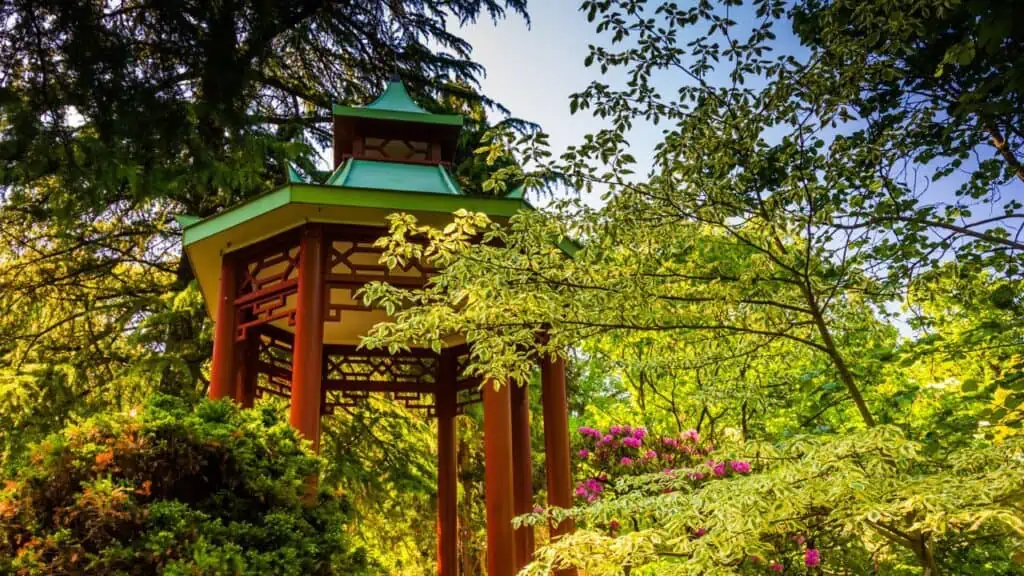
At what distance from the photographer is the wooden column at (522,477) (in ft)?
22.9

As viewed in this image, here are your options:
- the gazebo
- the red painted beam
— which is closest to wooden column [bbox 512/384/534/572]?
the gazebo

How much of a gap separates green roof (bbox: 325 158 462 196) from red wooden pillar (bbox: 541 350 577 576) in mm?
2029

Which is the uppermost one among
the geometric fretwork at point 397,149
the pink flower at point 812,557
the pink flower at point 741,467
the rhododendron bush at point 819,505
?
the geometric fretwork at point 397,149

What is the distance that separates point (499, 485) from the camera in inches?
222

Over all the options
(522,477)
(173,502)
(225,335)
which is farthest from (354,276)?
(173,502)

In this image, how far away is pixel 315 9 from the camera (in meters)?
5.23

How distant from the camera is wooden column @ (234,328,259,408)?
7.41 meters

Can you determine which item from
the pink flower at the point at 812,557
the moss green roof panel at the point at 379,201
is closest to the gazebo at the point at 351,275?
the moss green roof panel at the point at 379,201

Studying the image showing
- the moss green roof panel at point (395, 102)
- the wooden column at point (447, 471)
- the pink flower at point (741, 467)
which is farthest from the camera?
the wooden column at point (447, 471)

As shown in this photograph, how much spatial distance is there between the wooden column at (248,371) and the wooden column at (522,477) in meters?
2.83

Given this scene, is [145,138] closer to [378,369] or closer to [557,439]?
[557,439]

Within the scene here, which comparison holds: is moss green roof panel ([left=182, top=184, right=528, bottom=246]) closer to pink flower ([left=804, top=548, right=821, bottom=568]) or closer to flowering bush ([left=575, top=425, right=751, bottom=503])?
flowering bush ([left=575, top=425, right=751, bottom=503])

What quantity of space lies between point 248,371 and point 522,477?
3198mm

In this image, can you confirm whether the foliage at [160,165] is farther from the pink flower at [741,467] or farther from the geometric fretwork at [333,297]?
the pink flower at [741,467]
